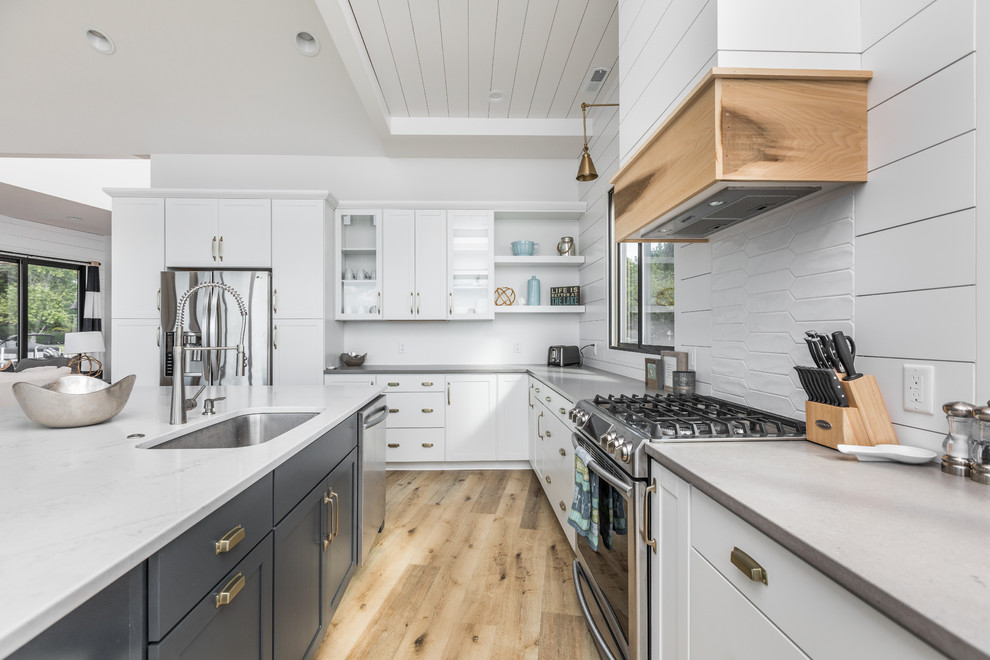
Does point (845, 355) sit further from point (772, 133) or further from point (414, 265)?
point (414, 265)

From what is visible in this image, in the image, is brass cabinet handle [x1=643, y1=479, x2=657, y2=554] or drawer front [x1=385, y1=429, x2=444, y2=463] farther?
drawer front [x1=385, y1=429, x2=444, y2=463]

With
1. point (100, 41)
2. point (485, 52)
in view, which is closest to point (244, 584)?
point (485, 52)

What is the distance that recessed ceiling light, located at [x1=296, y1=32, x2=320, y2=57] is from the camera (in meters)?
3.36

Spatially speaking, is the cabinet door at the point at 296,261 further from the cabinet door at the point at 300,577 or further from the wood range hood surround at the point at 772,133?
the wood range hood surround at the point at 772,133

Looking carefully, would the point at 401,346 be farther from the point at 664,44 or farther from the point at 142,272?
the point at 664,44

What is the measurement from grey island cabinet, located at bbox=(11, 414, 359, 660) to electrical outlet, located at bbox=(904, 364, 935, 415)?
1574mm

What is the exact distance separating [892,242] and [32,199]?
7.78m

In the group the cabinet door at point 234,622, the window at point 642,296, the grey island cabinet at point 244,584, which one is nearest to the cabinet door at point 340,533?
the grey island cabinet at point 244,584

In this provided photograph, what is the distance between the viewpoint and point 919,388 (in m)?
1.08

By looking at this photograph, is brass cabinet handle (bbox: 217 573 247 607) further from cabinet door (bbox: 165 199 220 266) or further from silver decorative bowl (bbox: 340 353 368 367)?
cabinet door (bbox: 165 199 220 266)

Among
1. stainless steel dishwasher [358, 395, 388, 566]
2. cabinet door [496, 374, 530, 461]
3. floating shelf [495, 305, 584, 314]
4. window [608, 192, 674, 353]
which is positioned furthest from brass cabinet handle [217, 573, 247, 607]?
floating shelf [495, 305, 584, 314]

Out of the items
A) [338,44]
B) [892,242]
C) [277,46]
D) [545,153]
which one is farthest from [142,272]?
[892,242]

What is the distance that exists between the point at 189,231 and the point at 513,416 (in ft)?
10.0

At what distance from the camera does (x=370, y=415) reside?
232 centimetres
